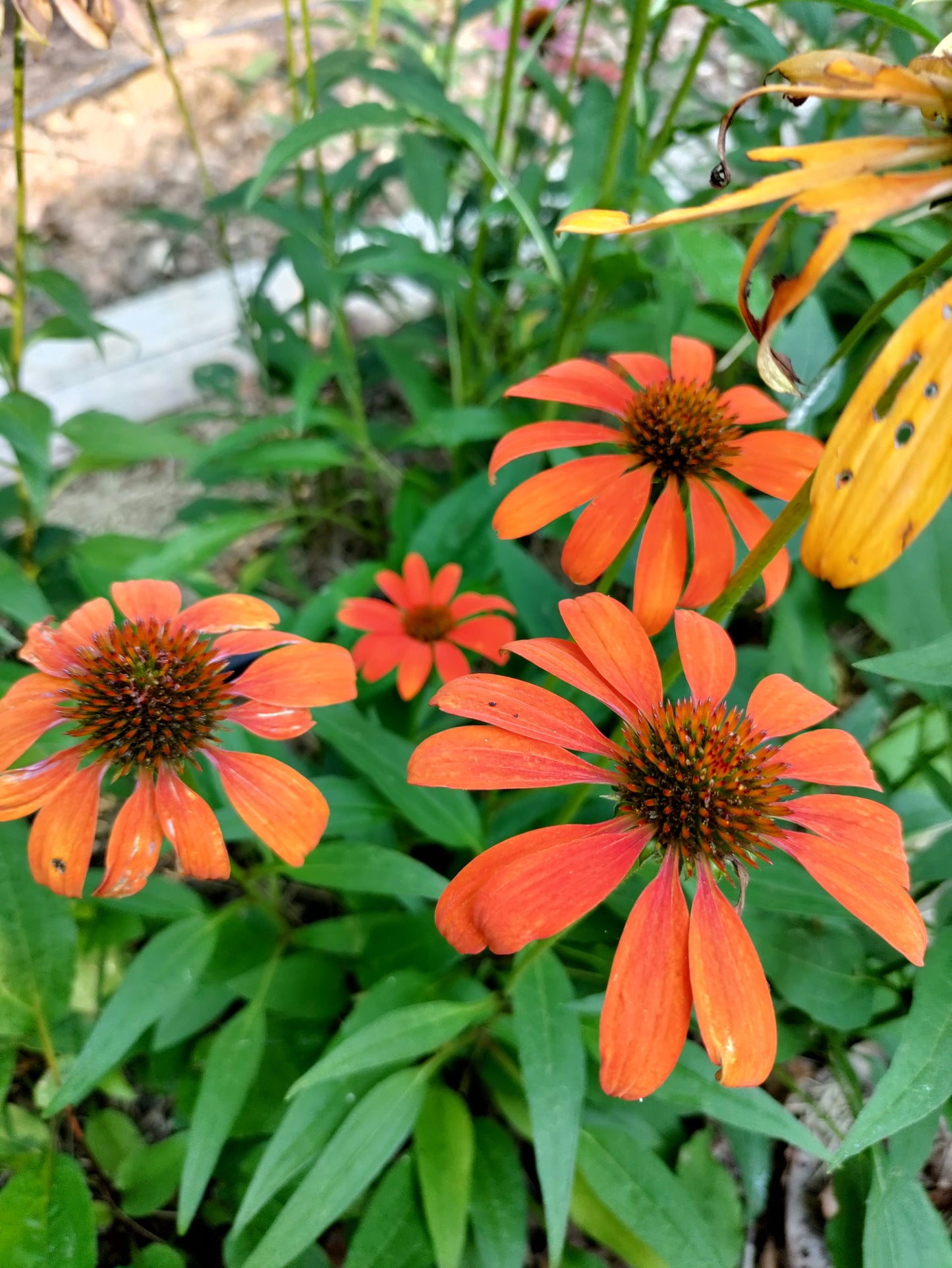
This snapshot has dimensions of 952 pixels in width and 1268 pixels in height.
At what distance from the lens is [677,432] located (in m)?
0.65

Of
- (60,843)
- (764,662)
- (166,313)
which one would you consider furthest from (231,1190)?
(166,313)

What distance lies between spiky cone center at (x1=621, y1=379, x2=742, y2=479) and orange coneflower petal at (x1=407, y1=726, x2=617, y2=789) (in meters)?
0.28

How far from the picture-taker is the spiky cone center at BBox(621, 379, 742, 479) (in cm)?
65

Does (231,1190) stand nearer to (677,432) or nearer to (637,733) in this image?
(637,733)

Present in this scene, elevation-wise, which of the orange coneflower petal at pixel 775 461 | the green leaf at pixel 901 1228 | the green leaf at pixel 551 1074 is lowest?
the green leaf at pixel 901 1228

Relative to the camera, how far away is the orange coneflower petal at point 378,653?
873mm

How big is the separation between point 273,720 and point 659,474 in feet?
1.14

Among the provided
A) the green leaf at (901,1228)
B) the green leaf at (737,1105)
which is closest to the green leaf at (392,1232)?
the green leaf at (737,1105)

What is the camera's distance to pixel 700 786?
0.51 metres

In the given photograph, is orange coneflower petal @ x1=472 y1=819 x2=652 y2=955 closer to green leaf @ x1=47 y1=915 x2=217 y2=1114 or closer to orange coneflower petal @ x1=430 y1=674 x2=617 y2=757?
orange coneflower petal @ x1=430 y1=674 x2=617 y2=757

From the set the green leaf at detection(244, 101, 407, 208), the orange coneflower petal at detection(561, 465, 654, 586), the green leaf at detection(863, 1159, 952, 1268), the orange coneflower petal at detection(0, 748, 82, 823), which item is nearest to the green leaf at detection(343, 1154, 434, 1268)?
the green leaf at detection(863, 1159, 952, 1268)

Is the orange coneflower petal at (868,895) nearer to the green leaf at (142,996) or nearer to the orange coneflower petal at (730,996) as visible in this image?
the orange coneflower petal at (730,996)

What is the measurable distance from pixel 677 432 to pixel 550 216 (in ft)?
2.75

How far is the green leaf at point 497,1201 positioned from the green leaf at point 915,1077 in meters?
0.34
